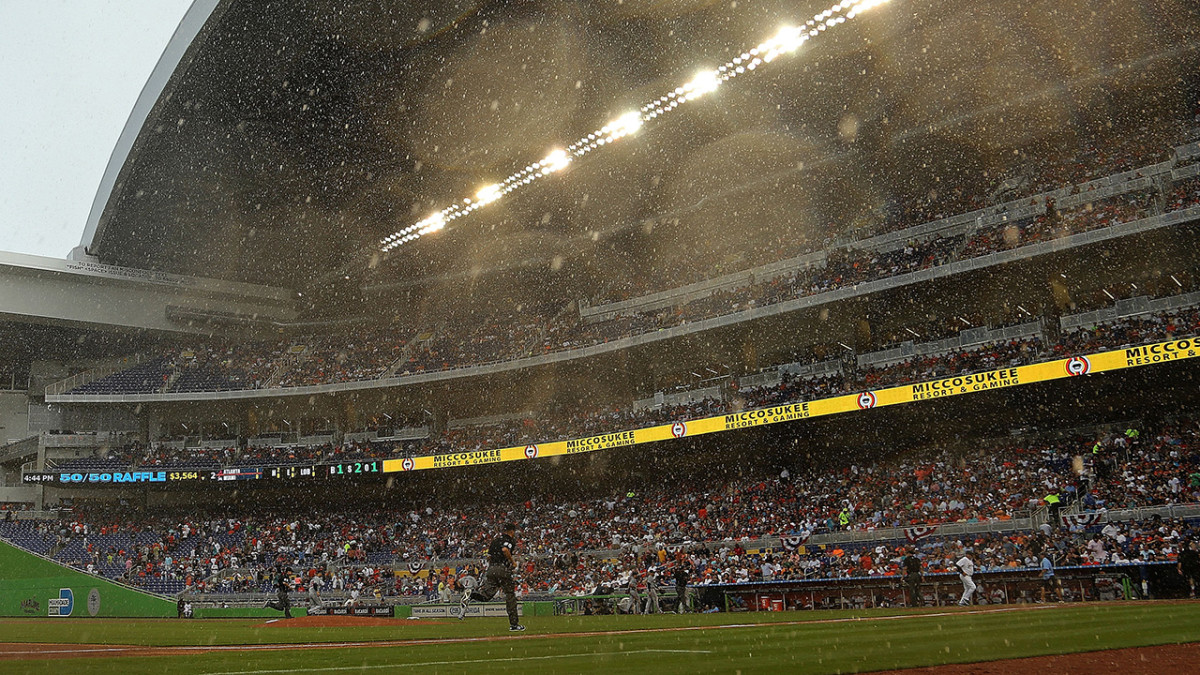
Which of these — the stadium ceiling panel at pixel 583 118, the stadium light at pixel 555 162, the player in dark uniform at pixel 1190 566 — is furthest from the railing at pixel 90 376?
the player in dark uniform at pixel 1190 566

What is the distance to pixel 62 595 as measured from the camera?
30859 millimetres

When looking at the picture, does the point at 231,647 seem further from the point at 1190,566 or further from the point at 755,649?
the point at 1190,566

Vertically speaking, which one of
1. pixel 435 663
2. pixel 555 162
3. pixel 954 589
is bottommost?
pixel 954 589

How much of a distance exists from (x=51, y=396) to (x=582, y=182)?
1092 inches

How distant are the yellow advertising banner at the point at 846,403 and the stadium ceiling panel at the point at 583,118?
954 centimetres

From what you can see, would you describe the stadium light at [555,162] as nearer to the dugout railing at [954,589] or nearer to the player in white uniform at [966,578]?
the dugout railing at [954,589]

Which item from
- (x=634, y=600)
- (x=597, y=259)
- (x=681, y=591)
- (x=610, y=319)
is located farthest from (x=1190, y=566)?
(x=597, y=259)

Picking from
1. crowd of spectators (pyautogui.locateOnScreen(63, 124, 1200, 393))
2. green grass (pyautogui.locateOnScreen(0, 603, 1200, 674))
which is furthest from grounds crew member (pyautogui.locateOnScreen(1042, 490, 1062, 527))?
green grass (pyautogui.locateOnScreen(0, 603, 1200, 674))

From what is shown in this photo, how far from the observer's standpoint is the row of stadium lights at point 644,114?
25859 millimetres

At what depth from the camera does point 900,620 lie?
45.0 feet

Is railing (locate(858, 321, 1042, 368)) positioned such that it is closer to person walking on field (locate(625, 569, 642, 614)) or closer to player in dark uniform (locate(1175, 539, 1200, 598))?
player in dark uniform (locate(1175, 539, 1200, 598))

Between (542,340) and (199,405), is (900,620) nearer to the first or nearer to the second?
(542,340)

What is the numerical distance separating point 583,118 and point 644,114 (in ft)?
6.78

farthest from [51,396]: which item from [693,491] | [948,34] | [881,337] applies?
[948,34]
